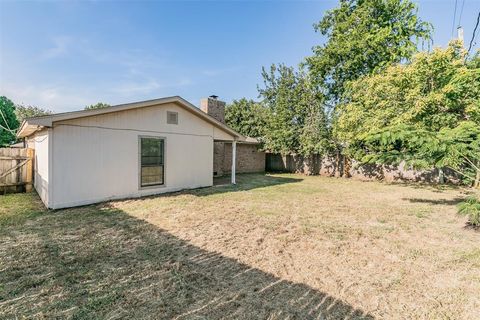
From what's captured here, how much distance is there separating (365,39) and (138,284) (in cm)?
1891

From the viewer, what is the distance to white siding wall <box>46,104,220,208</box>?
6.88m

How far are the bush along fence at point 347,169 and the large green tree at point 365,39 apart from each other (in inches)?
173

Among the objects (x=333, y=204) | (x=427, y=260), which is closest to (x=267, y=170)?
(x=333, y=204)

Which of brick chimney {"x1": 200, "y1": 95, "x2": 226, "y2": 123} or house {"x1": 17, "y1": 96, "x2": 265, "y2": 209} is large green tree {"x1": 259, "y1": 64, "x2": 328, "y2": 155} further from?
house {"x1": 17, "y1": 96, "x2": 265, "y2": 209}

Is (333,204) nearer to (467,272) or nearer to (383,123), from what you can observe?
(467,272)

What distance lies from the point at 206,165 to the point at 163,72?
1017cm

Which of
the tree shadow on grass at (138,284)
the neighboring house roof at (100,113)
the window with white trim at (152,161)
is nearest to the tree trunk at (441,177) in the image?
the neighboring house roof at (100,113)

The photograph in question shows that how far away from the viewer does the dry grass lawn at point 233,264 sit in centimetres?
273

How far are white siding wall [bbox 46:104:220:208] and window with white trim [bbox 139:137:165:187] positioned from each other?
18cm

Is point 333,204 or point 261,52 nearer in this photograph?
point 333,204

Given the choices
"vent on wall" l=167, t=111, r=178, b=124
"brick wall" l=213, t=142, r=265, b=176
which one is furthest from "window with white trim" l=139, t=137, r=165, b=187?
"brick wall" l=213, t=142, r=265, b=176

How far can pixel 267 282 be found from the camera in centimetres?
329

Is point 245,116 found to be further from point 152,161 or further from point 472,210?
point 472,210

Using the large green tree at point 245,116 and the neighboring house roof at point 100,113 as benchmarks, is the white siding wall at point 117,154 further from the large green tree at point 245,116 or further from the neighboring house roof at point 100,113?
the large green tree at point 245,116
